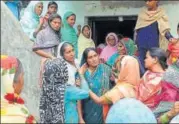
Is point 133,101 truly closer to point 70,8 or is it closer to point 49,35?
point 49,35

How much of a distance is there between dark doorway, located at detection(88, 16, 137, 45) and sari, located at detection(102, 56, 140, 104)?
16.3 feet

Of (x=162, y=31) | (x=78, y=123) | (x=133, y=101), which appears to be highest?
(x=162, y=31)

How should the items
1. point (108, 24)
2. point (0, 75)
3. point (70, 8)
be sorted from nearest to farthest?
1. point (0, 75)
2. point (70, 8)
3. point (108, 24)

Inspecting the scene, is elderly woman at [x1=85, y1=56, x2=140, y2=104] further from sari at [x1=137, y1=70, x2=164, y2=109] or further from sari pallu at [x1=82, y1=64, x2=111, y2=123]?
sari pallu at [x1=82, y1=64, x2=111, y2=123]

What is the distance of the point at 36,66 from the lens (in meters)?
6.61

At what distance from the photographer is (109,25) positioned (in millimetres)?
12086

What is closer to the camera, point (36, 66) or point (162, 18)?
point (36, 66)

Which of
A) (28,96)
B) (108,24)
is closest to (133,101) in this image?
(28,96)

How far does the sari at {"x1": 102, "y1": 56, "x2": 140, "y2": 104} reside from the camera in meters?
5.41

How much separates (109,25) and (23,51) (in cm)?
602

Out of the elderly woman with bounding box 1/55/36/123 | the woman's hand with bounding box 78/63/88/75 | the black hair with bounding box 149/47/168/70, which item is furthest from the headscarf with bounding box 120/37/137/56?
the elderly woman with bounding box 1/55/36/123

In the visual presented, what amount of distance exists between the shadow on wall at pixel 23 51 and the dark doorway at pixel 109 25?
4191mm

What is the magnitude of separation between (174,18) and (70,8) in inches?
96.5

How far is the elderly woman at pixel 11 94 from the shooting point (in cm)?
474
